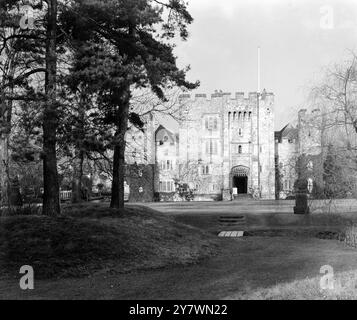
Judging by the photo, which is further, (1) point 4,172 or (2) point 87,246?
(1) point 4,172

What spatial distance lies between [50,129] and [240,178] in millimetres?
50874

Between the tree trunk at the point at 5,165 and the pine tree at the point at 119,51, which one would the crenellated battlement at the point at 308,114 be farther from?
the tree trunk at the point at 5,165

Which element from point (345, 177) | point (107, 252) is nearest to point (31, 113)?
point (107, 252)

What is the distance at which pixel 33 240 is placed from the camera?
13727mm

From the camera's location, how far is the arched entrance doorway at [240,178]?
63312mm

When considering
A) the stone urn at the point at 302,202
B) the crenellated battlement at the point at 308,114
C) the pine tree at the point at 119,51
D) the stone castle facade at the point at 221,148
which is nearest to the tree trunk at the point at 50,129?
the pine tree at the point at 119,51

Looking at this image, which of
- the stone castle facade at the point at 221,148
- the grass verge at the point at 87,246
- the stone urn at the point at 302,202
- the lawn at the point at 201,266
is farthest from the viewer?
the stone castle facade at the point at 221,148

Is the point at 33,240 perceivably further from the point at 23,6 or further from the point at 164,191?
the point at 164,191

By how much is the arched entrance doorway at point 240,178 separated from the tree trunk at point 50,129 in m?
47.5

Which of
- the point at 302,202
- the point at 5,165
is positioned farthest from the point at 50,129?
the point at 302,202

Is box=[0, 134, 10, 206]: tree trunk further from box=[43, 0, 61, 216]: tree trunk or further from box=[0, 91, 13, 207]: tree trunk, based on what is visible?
box=[43, 0, 61, 216]: tree trunk

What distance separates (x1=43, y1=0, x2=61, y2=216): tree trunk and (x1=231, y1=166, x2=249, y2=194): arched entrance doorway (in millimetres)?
47461

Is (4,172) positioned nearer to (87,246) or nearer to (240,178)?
(87,246)

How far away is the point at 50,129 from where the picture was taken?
1509cm
